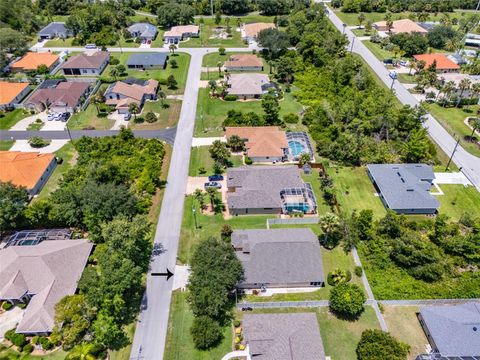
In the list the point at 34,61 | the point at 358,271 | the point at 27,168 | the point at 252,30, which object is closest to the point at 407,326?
the point at 358,271

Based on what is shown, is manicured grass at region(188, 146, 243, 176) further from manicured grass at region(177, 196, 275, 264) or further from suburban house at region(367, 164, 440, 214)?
suburban house at region(367, 164, 440, 214)

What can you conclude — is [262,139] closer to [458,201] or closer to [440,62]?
[458,201]

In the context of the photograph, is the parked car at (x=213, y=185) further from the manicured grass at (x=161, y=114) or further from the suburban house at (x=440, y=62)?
the suburban house at (x=440, y=62)

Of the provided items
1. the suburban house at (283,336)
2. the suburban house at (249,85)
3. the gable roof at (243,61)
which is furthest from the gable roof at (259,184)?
the gable roof at (243,61)

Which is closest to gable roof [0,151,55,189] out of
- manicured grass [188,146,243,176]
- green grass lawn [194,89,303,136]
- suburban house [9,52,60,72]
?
manicured grass [188,146,243,176]

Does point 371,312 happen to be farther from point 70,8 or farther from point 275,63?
point 70,8

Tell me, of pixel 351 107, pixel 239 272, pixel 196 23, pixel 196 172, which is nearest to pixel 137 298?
pixel 239 272
